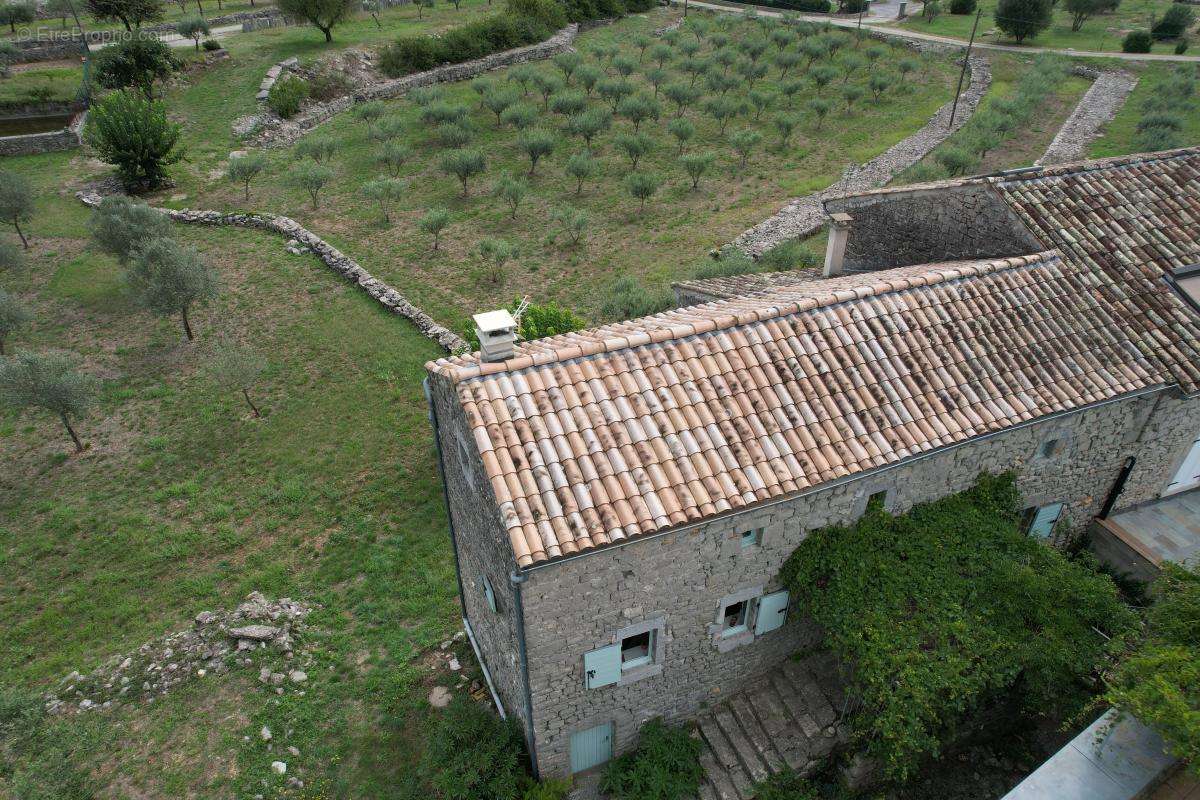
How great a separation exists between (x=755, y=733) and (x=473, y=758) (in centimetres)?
475

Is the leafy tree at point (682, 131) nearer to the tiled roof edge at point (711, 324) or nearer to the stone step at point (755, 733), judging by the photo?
the tiled roof edge at point (711, 324)

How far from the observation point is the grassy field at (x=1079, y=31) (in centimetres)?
5716

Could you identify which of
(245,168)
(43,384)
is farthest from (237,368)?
(245,168)

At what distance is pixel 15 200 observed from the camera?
30.2 m

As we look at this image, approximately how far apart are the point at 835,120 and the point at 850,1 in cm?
3225

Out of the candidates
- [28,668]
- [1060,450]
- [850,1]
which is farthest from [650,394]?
[850,1]

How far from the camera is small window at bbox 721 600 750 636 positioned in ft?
39.1

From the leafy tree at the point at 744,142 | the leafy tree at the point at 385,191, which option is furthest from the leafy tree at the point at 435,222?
the leafy tree at the point at 744,142

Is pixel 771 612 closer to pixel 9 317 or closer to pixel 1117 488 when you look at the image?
pixel 1117 488

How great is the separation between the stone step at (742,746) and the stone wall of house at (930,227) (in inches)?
429

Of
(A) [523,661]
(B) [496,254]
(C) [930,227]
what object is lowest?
(B) [496,254]

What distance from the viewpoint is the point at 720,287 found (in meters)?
20.0

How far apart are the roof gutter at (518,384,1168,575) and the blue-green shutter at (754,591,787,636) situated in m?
2.02

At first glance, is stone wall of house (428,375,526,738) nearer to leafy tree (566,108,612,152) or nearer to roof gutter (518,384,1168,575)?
roof gutter (518,384,1168,575)
